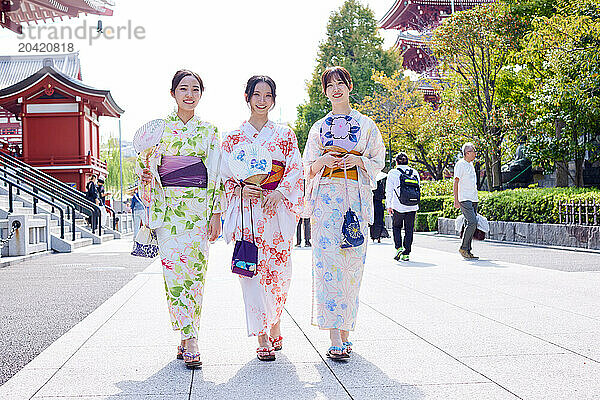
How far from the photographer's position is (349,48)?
38.0 metres

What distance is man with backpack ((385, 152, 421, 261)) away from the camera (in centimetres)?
1066

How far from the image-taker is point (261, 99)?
4441 millimetres

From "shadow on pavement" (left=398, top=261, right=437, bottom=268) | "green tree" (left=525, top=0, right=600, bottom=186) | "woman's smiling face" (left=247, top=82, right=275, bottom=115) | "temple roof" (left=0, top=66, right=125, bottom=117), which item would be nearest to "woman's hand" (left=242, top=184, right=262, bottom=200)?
"woman's smiling face" (left=247, top=82, right=275, bottom=115)

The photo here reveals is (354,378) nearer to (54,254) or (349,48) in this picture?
(54,254)

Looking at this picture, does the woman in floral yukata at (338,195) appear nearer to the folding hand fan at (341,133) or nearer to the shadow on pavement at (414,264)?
the folding hand fan at (341,133)

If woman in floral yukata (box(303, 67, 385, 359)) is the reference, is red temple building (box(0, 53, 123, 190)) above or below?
above

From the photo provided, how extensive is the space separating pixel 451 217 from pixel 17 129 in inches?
984

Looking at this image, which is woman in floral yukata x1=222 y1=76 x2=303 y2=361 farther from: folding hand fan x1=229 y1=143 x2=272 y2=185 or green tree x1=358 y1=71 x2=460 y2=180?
green tree x1=358 y1=71 x2=460 y2=180

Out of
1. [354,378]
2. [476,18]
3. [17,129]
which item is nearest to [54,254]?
[354,378]

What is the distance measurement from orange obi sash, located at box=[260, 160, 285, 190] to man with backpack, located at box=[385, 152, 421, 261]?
254 inches

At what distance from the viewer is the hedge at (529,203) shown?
1368cm

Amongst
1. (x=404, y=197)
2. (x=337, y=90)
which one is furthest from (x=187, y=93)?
(x=404, y=197)

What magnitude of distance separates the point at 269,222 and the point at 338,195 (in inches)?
19.9

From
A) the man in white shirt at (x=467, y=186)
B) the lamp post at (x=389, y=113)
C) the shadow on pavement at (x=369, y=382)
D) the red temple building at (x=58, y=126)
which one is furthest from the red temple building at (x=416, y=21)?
the shadow on pavement at (x=369, y=382)
